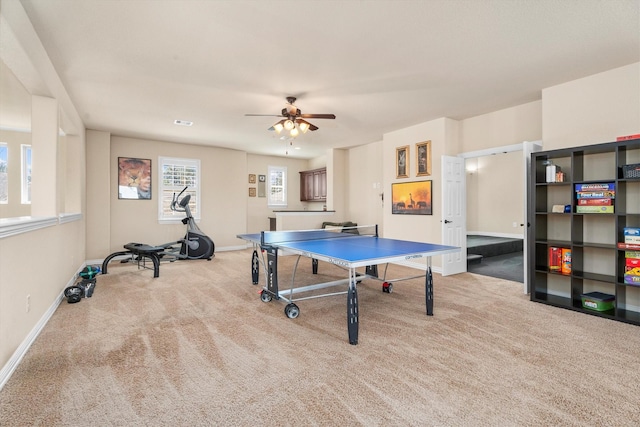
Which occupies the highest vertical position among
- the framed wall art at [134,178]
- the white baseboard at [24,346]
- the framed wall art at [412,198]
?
the framed wall art at [134,178]

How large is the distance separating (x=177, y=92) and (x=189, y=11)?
1.93 meters

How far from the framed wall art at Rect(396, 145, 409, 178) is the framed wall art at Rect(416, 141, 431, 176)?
0.26 meters

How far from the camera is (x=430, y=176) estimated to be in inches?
222

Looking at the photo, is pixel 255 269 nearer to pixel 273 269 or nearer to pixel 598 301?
pixel 273 269

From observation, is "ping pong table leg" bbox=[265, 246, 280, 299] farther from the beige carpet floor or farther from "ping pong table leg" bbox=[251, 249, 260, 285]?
"ping pong table leg" bbox=[251, 249, 260, 285]

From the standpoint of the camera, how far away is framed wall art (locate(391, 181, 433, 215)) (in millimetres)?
5676

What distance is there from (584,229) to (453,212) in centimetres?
191

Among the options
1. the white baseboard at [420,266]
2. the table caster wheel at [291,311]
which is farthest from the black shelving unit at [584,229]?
the table caster wheel at [291,311]

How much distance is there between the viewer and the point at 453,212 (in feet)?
17.8

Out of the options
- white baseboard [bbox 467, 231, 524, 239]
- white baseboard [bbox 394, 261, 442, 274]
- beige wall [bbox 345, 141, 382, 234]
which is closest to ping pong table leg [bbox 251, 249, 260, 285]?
white baseboard [bbox 394, 261, 442, 274]

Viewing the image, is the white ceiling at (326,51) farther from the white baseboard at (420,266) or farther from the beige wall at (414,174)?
the white baseboard at (420,266)

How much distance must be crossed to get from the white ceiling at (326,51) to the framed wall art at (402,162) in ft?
3.67

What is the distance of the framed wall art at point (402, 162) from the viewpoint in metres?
6.07

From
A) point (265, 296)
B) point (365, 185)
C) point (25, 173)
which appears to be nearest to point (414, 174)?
point (365, 185)
